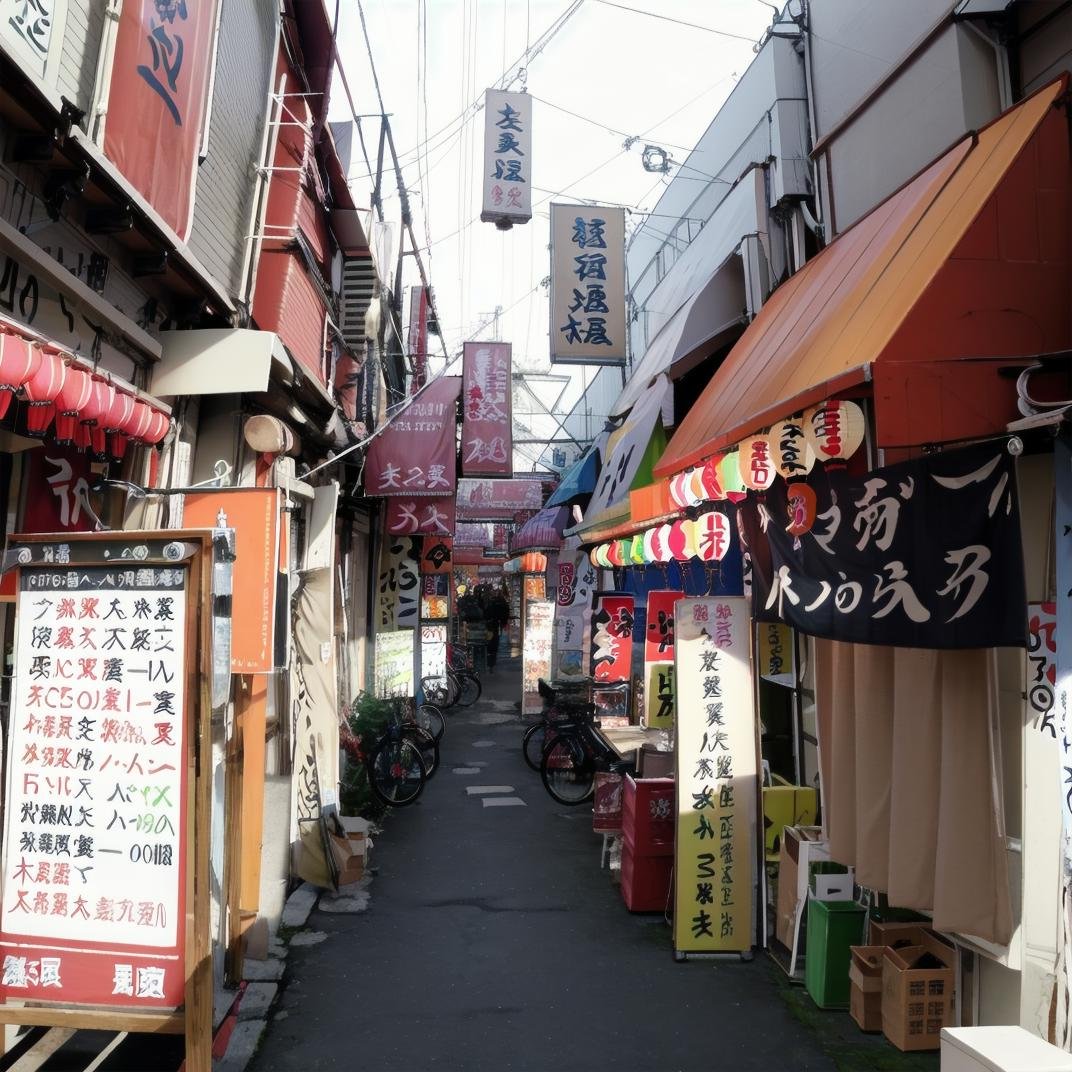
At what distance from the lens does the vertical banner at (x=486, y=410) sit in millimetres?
14852

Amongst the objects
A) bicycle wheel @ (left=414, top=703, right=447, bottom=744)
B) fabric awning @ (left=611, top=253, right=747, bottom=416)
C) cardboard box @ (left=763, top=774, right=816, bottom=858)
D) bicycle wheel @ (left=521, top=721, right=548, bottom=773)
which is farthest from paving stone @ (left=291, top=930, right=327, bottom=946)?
bicycle wheel @ (left=414, top=703, right=447, bottom=744)

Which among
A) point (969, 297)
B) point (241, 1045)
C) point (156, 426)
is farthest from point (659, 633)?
point (156, 426)

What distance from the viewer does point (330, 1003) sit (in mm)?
6551

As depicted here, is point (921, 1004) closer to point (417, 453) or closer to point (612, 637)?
point (612, 637)

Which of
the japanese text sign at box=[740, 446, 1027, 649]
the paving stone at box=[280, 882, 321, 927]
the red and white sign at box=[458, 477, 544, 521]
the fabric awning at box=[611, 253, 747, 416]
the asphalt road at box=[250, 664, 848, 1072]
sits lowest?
the asphalt road at box=[250, 664, 848, 1072]

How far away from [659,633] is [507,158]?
1009 centimetres

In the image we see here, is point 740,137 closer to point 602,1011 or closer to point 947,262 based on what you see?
point 947,262

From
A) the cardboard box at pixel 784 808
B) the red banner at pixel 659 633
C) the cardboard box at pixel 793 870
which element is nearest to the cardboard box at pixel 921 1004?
the cardboard box at pixel 793 870

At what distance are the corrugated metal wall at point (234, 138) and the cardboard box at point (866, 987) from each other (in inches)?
319

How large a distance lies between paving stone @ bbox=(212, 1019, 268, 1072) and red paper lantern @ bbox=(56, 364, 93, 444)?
4208 mm

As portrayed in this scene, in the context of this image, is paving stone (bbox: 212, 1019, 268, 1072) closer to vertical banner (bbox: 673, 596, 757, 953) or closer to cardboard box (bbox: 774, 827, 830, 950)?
vertical banner (bbox: 673, 596, 757, 953)

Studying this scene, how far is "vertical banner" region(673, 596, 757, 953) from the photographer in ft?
24.6

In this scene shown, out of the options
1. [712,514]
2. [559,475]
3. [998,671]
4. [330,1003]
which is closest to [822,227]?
[712,514]

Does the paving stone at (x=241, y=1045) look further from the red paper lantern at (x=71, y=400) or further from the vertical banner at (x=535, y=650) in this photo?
the vertical banner at (x=535, y=650)
